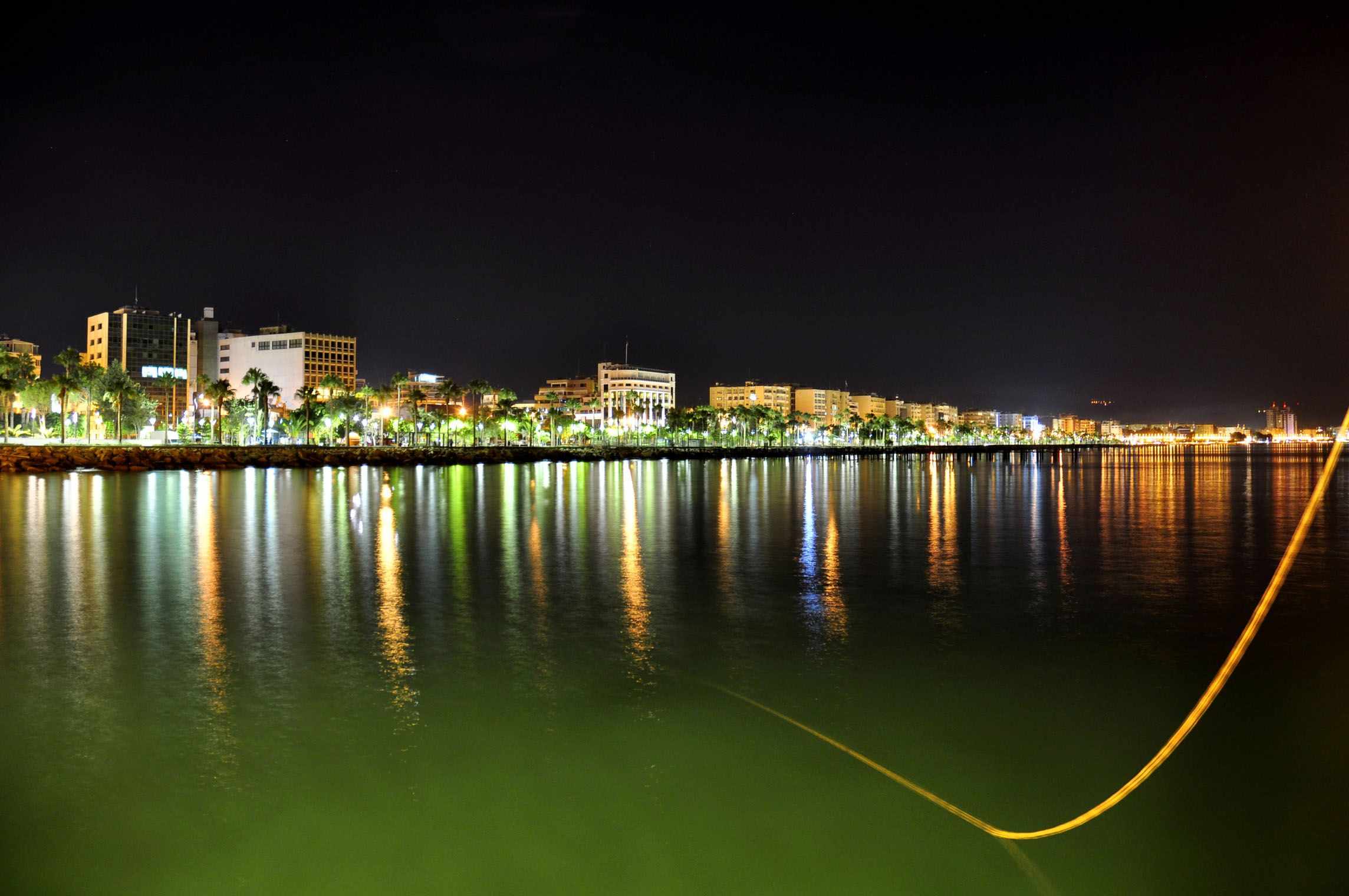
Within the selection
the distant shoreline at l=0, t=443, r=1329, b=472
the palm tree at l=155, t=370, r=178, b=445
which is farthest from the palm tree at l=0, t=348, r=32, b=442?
the palm tree at l=155, t=370, r=178, b=445

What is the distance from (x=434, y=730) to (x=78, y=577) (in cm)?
1145

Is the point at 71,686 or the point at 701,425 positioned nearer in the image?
the point at 71,686

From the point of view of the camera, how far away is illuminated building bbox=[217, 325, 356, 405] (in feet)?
577

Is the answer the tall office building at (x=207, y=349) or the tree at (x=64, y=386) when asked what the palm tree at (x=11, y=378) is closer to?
the tree at (x=64, y=386)

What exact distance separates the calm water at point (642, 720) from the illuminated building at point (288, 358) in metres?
166

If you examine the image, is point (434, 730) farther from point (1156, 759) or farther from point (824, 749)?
point (1156, 759)

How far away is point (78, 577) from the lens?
16.1 metres

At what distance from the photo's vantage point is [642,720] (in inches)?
331

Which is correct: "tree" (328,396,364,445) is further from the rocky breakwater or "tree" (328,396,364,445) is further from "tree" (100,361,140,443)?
the rocky breakwater

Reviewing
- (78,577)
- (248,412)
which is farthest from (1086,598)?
(248,412)

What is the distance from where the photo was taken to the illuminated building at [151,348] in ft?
615

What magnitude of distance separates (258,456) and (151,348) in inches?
5431

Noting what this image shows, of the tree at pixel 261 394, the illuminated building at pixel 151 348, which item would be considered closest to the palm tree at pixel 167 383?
the illuminated building at pixel 151 348

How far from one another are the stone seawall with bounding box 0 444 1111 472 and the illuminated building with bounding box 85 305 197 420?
355ft
